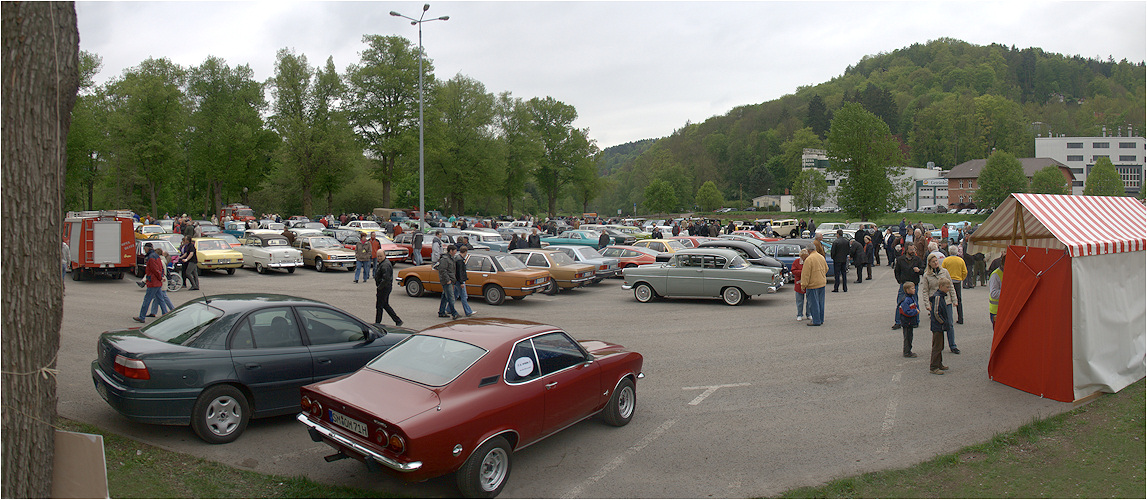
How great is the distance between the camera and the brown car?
63.2ft

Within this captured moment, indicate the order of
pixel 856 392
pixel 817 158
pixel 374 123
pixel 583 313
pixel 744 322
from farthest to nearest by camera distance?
pixel 817 158, pixel 374 123, pixel 583 313, pixel 744 322, pixel 856 392

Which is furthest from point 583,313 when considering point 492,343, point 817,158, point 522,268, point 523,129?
point 817,158

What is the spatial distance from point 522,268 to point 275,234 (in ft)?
46.2

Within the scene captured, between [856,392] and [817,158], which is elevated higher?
[817,158]

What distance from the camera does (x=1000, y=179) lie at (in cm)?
8219

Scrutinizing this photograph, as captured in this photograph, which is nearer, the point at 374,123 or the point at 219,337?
the point at 219,337

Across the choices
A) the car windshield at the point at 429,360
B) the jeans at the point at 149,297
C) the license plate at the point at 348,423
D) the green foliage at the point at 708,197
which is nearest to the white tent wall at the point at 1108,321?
the car windshield at the point at 429,360

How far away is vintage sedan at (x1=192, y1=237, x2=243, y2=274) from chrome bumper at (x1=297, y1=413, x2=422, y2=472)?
19.1m

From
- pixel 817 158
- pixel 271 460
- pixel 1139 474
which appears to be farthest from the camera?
pixel 817 158

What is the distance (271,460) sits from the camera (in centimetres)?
646

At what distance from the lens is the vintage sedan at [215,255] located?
2245cm

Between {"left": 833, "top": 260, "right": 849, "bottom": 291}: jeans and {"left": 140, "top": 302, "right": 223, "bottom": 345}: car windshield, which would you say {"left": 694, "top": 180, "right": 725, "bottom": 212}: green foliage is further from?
{"left": 140, "top": 302, "right": 223, "bottom": 345}: car windshield

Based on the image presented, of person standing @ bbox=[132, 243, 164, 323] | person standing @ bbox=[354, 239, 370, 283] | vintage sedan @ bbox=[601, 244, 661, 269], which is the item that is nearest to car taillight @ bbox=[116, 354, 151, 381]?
person standing @ bbox=[132, 243, 164, 323]

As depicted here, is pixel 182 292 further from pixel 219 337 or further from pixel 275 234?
pixel 219 337
